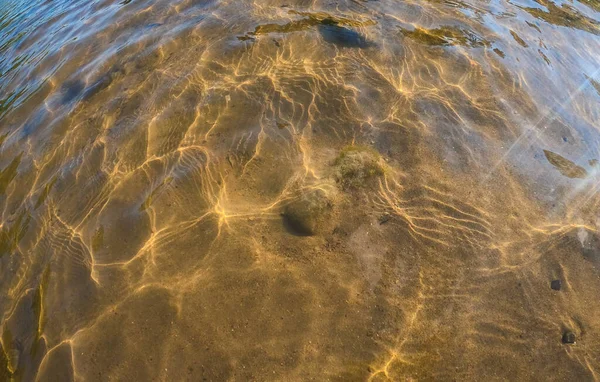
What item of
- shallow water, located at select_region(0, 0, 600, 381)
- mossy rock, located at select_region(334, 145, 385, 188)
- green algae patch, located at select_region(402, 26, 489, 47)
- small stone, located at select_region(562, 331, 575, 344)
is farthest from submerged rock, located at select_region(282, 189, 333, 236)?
green algae patch, located at select_region(402, 26, 489, 47)

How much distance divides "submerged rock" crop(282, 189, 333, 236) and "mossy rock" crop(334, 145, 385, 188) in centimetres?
29

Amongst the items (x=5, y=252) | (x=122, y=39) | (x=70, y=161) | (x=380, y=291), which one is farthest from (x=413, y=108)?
(x=122, y=39)

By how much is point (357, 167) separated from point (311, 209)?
692 millimetres

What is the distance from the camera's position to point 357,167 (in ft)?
11.7

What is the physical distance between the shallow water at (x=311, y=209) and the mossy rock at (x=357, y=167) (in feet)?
0.07

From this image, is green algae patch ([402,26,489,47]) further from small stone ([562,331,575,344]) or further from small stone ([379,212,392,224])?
small stone ([562,331,575,344])

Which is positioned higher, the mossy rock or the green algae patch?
the mossy rock

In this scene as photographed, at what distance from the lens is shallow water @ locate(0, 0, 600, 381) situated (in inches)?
102

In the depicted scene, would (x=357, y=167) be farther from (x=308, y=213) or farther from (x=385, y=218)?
(x=308, y=213)

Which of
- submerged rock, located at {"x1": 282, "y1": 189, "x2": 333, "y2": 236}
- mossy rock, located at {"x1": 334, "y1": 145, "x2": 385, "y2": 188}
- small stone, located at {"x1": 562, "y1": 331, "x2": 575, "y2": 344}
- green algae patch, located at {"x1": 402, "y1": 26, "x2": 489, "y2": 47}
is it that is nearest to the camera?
small stone, located at {"x1": 562, "y1": 331, "x2": 575, "y2": 344}

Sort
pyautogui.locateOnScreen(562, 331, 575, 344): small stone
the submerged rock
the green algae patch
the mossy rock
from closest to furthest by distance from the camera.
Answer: pyautogui.locateOnScreen(562, 331, 575, 344): small stone
the submerged rock
the mossy rock
the green algae patch

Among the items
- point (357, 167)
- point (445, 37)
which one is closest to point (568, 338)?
point (357, 167)

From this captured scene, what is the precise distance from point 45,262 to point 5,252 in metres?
0.54

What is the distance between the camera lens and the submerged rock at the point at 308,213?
318 cm
